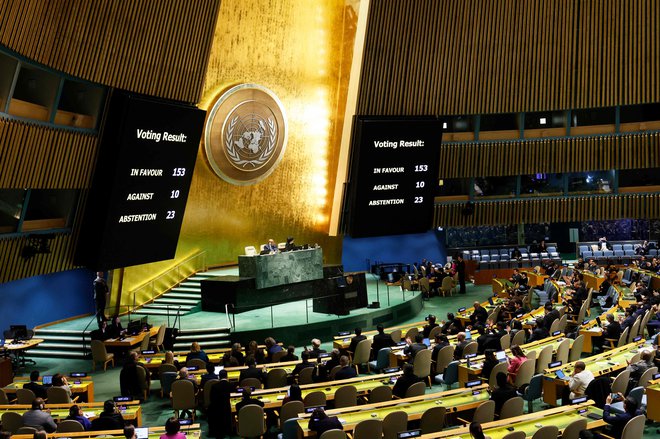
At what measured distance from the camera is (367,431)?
383 inches

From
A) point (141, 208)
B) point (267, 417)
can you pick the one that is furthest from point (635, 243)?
point (267, 417)

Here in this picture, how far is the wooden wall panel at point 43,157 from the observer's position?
15.6 m

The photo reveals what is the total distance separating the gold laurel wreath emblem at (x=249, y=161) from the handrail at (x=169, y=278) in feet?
9.86

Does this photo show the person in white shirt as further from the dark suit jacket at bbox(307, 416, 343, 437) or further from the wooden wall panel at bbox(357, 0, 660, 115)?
the wooden wall panel at bbox(357, 0, 660, 115)

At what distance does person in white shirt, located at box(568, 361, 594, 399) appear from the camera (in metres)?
11.8

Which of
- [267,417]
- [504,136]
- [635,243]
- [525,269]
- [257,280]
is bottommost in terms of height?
[267,417]

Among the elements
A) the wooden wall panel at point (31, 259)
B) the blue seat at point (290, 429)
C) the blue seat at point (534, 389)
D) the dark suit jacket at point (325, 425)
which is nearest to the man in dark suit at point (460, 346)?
Result: the blue seat at point (534, 389)

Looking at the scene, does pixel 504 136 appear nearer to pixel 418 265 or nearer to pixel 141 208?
pixel 418 265

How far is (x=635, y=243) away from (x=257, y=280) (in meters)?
18.3

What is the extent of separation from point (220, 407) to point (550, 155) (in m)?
18.1

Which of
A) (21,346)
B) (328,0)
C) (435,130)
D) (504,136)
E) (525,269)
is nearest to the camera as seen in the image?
(21,346)

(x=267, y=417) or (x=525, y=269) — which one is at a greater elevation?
(x=525, y=269)

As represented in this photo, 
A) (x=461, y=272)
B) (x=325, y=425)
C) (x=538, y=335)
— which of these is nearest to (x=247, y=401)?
(x=325, y=425)

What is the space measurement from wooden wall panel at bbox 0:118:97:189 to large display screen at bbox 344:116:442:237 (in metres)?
8.04
